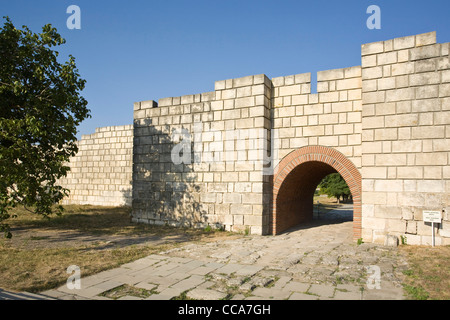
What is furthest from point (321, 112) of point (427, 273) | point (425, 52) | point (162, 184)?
point (162, 184)

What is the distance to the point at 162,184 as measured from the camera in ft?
34.4

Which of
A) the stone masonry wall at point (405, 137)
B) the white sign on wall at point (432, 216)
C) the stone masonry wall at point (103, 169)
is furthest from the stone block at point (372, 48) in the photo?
the stone masonry wall at point (103, 169)

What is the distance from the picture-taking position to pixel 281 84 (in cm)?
905

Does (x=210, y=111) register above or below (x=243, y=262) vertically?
above

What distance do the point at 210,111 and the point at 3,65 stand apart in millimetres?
5627

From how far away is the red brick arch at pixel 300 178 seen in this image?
25.8ft

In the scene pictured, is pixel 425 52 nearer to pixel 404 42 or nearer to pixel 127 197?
pixel 404 42

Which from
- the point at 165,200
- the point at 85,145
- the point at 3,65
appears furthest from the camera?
the point at 85,145

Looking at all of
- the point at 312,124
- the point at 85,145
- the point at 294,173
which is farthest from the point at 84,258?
the point at 85,145

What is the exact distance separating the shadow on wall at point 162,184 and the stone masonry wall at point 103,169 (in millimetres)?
4724

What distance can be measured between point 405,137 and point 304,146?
2.50m

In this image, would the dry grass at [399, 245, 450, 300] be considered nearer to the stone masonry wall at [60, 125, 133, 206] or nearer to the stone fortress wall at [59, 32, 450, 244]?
the stone fortress wall at [59, 32, 450, 244]

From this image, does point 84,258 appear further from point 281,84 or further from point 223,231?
point 281,84
